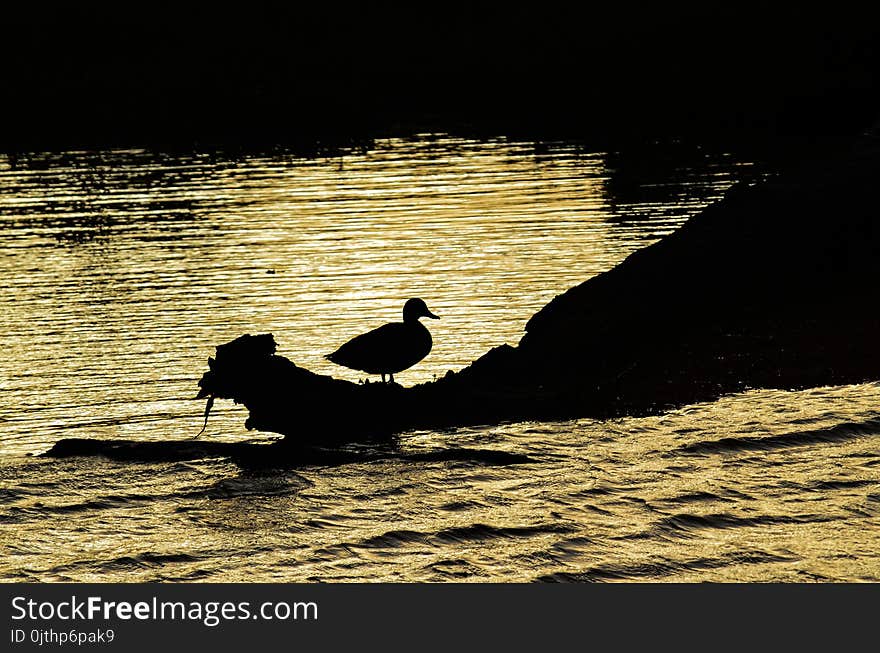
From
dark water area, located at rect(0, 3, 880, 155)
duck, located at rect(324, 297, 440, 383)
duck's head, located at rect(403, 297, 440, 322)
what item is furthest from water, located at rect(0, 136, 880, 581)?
dark water area, located at rect(0, 3, 880, 155)

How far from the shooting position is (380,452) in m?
12.7

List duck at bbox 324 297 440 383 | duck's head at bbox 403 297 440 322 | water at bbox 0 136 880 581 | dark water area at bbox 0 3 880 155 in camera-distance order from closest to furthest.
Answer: water at bbox 0 136 880 581 → duck at bbox 324 297 440 383 → duck's head at bbox 403 297 440 322 → dark water area at bbox 0 3 880 155

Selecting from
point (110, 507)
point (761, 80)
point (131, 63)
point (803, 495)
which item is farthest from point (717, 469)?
point (131, 63)

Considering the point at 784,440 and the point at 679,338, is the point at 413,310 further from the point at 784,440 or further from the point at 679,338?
the point at 784,440

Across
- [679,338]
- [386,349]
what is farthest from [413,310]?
[679,338]

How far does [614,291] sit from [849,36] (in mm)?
59751

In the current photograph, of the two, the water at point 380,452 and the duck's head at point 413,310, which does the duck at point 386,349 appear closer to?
the duck's head at point 413,310

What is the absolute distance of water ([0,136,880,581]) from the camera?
10570 mm

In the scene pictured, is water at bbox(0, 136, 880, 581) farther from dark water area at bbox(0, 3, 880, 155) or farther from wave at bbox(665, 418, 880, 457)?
dark water area at bbox(0, 3, 880, 155)

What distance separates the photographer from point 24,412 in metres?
16.4

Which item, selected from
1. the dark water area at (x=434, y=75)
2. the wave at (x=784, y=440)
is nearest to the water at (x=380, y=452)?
the wave at (x=784, y=440)

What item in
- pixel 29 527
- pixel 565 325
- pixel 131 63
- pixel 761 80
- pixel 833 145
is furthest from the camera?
pixel 131 63

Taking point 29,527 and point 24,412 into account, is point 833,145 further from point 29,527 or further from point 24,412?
point 29,527

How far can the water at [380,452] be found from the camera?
10570 mm
